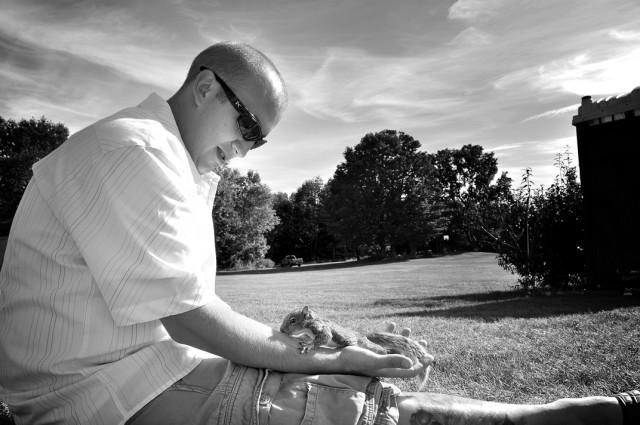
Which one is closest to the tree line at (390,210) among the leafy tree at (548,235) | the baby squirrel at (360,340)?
the leafy tree at (548,235)

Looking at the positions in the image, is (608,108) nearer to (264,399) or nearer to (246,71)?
(246,71)

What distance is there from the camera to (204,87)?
2.05 meters

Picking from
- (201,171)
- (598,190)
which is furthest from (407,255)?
(201,171)

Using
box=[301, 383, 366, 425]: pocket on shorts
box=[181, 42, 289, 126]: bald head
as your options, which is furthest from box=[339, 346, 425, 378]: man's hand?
box=[181, 42, 289, 126]: bald head

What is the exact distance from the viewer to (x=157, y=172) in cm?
158

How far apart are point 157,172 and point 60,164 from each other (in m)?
0.41

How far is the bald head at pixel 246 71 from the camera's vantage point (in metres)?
2.04

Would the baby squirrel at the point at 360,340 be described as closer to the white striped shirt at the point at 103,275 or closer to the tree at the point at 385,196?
the white striped shirt at the point at 103,275

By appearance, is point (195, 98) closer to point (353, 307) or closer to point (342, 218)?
point (353, 307)

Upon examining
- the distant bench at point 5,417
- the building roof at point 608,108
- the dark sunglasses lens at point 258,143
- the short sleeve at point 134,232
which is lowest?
the distant bench at point 5,417

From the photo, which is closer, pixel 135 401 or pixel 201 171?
pixel 135 401

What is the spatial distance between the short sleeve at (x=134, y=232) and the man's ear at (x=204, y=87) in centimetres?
55

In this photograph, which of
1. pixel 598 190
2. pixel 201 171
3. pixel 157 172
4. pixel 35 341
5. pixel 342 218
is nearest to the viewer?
pixel 157 172

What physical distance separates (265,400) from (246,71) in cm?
148
